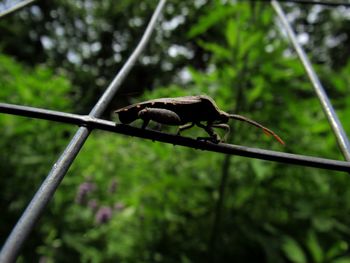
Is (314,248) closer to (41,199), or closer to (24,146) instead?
(41,199)

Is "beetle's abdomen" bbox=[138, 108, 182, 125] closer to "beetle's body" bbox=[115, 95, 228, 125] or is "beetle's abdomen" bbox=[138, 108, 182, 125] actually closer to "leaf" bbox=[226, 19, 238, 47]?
"beetle's body" bbox=[115, 95, 228, 125]

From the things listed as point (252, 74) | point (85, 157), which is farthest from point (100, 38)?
point (252, 74)

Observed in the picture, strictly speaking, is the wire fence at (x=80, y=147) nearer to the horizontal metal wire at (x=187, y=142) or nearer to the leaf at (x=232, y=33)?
the horizontal metal wire at (x=187, y=142)

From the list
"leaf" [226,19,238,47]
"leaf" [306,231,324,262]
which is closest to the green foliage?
"leaf" [226,19,238,47]

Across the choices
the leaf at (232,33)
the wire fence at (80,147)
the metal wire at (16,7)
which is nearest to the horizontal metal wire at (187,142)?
the wire fence at (80,147)

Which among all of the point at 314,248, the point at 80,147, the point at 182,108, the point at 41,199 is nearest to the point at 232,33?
the point at 314,248

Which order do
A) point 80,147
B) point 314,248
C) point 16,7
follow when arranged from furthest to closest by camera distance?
point 314,248, point 16,7, point 80,147
